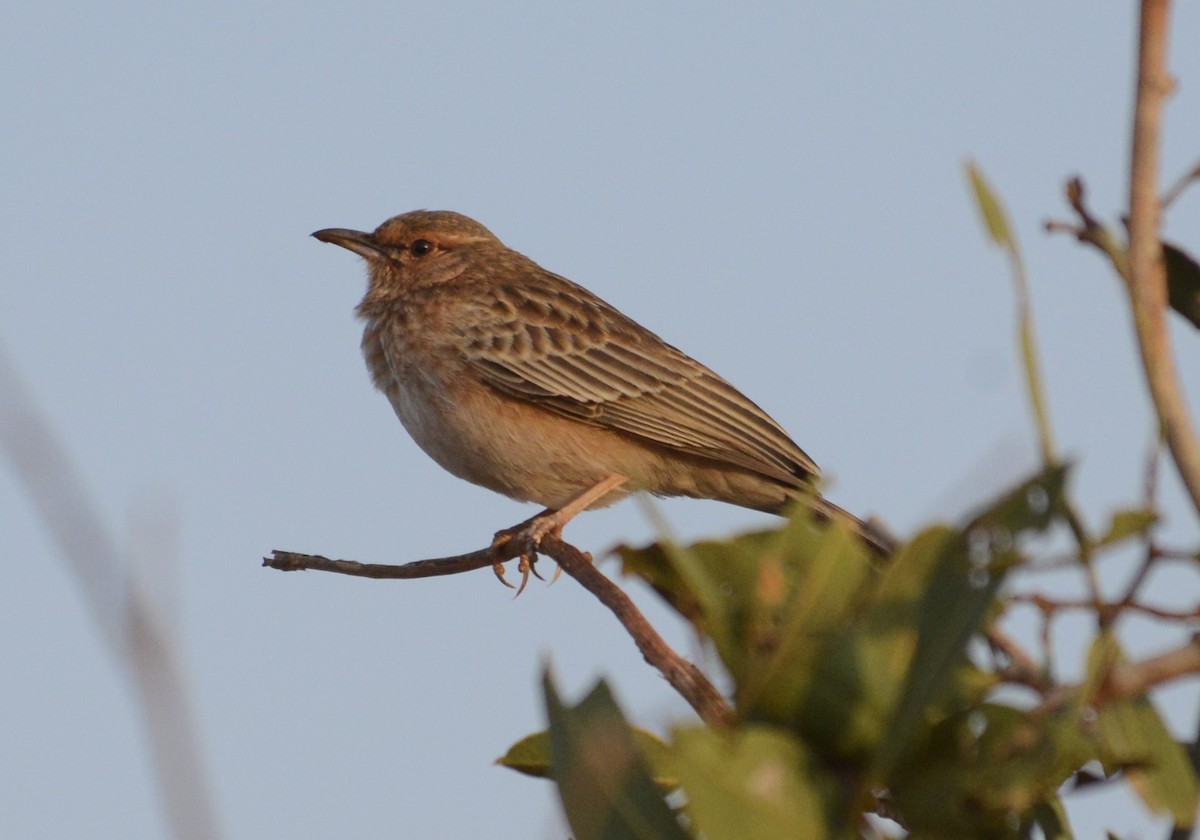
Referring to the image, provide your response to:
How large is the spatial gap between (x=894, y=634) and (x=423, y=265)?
365 inches

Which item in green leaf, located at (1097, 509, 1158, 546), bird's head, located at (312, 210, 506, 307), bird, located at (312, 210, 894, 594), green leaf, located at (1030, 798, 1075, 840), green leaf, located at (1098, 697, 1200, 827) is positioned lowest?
green leaf, located at (1030, 798, 1075, 840)

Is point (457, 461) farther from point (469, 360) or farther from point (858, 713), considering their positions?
point (858, 713)

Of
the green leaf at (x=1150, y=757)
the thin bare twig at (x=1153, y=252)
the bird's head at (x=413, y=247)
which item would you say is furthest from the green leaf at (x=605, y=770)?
the bird's head at (x=413, y=247)

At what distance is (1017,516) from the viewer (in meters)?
1.88

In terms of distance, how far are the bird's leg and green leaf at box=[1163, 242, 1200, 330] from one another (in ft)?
19.6

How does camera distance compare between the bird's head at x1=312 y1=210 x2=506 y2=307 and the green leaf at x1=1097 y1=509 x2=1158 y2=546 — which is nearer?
the green leaf at x1=1097 y1=509 x2=1158 y2=546

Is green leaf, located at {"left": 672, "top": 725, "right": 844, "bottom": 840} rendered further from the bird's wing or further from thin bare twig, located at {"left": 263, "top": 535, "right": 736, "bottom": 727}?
the bird's wing

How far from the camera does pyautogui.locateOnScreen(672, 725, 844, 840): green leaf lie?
182cm

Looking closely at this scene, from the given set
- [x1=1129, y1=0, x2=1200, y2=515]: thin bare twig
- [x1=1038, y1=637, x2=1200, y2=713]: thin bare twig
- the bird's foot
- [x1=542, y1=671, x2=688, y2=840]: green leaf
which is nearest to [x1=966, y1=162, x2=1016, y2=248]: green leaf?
[x1=1129, y1=0, x2=1200, y2=515]: thin bare twig

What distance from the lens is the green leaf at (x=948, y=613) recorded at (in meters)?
1.96

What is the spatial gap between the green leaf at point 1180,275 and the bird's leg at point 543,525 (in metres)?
5.99

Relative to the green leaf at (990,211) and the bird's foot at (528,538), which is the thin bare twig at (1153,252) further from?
the bird's foot at (528,538)

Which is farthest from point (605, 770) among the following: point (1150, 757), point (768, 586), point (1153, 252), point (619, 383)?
point (619, 383)

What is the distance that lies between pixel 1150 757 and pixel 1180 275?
1.10 metres
